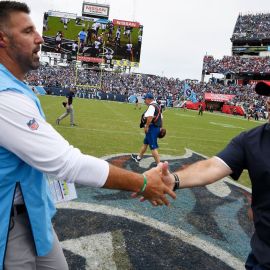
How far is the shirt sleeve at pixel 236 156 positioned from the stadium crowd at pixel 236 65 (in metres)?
67.9

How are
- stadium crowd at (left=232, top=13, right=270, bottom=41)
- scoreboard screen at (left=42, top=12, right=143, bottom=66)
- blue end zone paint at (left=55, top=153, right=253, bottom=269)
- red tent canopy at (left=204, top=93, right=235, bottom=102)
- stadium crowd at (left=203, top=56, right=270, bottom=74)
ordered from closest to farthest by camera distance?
blue end zone paint at (left=55, top=153, right=253, bottom=269), red tent canopy at (left=204, top=93, right=235, bottom=102), scoreboard screen at (left=42, top=12, right=143, bottom=66), stadium crowd at (left=203, top=56, right=270, bottom=74), stadium crowd at (left=232, top=13, right=270, bottom=41)

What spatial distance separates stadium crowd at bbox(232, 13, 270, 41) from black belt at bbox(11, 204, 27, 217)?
80.2m

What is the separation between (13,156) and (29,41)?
2.64 feet

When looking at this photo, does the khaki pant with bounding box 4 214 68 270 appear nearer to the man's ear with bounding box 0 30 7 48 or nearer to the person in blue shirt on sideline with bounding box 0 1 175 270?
the person in blue shirt on sideline with bounding box 0 1 175 270

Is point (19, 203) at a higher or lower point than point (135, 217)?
higher

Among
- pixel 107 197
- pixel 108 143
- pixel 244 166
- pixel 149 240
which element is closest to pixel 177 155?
pixel 108 143

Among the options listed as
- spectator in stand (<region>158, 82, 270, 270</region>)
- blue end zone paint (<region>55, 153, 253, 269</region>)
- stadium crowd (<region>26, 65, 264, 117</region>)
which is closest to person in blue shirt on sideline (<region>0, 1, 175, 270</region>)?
spectator in stand (<region>158, 82, 270, 270</region>)

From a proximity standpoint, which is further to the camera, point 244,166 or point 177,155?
point 177,155

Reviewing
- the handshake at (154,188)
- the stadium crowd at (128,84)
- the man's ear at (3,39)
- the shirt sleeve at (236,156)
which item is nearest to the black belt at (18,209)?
the handshake at (154,188)

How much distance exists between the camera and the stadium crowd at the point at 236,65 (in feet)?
218

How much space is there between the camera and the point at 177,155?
10898 millimetres

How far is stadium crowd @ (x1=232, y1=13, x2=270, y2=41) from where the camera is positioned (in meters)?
75.5

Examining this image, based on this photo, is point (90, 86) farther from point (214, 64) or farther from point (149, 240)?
point (149, 240)

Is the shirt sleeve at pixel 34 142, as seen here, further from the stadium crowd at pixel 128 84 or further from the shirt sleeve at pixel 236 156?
the stadium crowd at pixel 128 84
